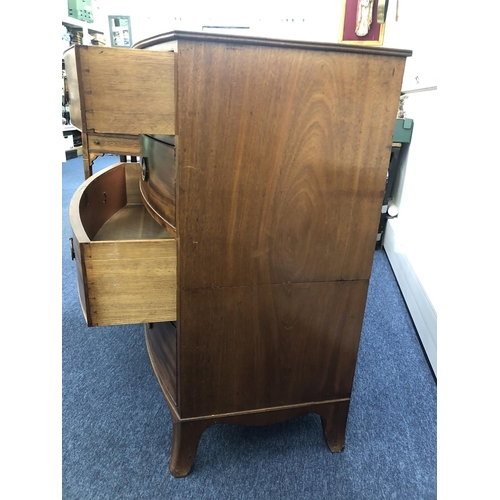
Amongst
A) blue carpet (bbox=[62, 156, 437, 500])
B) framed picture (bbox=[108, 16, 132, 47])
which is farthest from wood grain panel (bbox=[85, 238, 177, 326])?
framed picture (bbox=[108, 16, 132, 47])

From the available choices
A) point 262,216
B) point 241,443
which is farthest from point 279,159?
point 241,443

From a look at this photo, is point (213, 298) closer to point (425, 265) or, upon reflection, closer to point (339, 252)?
point (339, 252)

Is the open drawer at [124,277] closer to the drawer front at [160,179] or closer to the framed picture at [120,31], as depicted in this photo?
the drawer front at [160,179]

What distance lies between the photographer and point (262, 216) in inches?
31.7

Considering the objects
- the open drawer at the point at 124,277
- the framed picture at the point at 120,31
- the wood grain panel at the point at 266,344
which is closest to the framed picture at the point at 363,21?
the wood grain panel at the point at 266,344

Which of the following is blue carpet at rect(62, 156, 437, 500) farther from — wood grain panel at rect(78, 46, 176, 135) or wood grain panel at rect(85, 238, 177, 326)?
wood grain panel at rect(78, 46, 176, 135)

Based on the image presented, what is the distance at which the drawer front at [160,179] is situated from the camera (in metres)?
0.85

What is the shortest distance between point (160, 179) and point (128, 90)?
0.27 metres

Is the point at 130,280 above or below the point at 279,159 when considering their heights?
below

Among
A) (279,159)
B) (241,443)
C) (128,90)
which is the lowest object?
(241,443)

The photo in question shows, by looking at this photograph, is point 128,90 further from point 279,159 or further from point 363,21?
point 363,21

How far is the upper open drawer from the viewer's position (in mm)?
675

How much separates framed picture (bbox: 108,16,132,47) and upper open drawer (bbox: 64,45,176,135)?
524cm

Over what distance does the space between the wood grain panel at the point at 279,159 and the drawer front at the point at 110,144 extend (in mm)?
210
